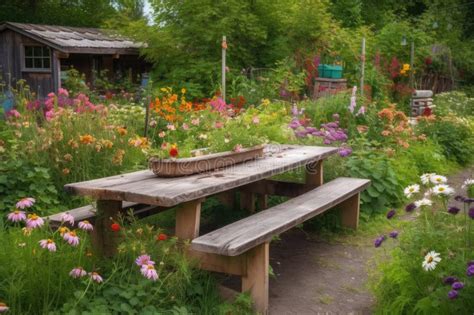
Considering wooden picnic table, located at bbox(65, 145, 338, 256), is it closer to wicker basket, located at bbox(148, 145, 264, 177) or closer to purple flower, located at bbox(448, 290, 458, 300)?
wicker basket, located at bbox(148, 145, 264, 177)

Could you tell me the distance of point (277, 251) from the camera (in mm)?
Result: 4859

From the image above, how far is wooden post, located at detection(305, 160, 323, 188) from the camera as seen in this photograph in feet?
17.5

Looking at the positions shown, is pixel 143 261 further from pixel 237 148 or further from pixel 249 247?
pixel 237 148

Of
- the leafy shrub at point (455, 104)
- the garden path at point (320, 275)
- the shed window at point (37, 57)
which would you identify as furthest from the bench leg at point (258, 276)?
the shed window at point (37, 57)

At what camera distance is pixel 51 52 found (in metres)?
13.7

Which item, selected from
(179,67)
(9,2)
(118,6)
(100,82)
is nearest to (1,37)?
(100,82)

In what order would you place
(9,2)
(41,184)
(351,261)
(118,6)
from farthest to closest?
(118,6) < (9,2) < (41,184) < (351,261)

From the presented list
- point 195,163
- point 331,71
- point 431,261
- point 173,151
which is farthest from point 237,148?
point 331,71

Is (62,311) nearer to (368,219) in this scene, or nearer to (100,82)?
(368,219)

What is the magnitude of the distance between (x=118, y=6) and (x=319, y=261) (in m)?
26.0

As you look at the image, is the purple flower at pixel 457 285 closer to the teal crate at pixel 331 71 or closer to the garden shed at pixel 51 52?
the teal crate at pixel 331 71

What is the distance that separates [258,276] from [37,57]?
40.1ft

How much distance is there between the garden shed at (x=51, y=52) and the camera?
13.4 m

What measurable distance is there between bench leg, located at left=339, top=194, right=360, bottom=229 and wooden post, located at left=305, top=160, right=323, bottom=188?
308 millimetres
